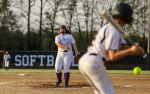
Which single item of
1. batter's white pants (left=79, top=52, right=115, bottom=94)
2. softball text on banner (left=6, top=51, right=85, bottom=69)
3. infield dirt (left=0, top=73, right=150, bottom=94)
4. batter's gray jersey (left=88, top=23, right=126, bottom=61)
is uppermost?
batter's gray jersey (left=88, top=23, right=126, bottom=61)

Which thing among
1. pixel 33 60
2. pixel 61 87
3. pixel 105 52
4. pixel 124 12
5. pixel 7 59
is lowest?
pixel 33 60

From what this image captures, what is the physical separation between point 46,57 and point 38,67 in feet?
3.24

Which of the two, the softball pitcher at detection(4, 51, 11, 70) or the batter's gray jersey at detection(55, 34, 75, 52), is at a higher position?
the batter's gray jersey at detection(55, 34, 75, 52)

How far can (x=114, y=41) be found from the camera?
3215mm

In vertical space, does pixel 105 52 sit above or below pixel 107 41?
below

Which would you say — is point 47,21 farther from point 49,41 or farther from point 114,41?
point 114,41

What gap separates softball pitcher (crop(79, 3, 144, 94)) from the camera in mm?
3213

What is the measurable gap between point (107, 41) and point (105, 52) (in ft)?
0.60

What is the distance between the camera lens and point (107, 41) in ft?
10.6

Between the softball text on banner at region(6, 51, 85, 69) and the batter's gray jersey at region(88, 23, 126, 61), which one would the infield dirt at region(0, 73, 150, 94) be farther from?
the softball text on banner at region(6, 51, 85, 69)

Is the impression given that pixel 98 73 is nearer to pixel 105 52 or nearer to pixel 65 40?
pixel 105 52

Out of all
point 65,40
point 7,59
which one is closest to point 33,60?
point 7,59

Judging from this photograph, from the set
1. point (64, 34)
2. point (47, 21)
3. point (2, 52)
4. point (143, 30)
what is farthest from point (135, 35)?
point (64, 34)

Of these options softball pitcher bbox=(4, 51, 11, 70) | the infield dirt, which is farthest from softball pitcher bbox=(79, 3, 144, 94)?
softball pitcher bbox=(4, 51, 11, 70)
